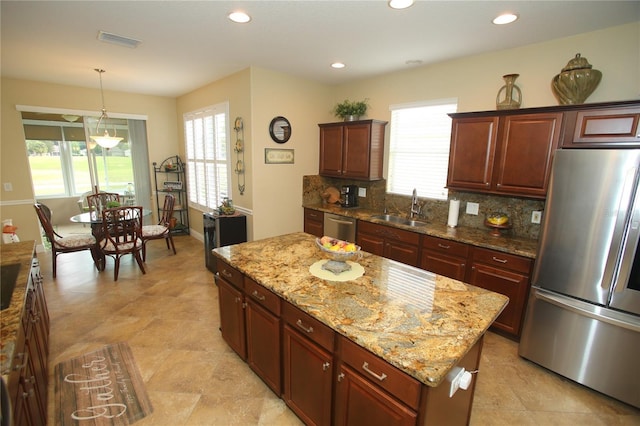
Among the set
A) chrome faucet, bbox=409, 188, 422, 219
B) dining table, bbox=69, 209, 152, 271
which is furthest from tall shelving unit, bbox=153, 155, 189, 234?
chrome faucet, bbox=409, 188, 422, 219

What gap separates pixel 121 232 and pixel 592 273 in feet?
16.6

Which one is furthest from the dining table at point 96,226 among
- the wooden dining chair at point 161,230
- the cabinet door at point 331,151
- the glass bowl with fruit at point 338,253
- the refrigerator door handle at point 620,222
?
the refrigerator door handle at point 620,222

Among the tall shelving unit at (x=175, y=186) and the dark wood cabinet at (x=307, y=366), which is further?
the tall shelving unit at (x=175, y=186)

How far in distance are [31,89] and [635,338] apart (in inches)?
304

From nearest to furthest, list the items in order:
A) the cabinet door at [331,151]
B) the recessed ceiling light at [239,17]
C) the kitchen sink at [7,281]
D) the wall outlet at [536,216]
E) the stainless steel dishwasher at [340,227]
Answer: the kitchen sink at [7,281] → the recessed ceiling light at [239,17] → the wall outlet at [536,216] → the stainless steel dishwasher at [340,227] → the cabinet door at [331,151]

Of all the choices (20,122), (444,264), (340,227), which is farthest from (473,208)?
(20,122)

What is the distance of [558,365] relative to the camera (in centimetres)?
235

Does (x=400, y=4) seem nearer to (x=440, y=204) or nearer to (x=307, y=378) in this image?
(x=440, y=204)

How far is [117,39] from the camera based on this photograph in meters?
2.93

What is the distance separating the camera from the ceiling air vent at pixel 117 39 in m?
2.82

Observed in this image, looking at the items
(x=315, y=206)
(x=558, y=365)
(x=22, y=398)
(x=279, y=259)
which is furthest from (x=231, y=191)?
(x=558, y=365)

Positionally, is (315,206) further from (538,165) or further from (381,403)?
(381,403)

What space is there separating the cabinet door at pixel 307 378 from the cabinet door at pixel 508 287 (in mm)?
1983

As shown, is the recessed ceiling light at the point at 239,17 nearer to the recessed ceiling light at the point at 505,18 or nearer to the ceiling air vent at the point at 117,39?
the ceiling air vent at the point at 117,39
